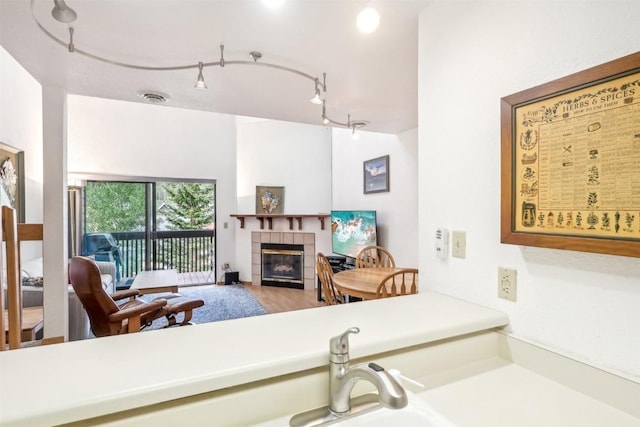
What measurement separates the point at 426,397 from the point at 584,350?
48cm

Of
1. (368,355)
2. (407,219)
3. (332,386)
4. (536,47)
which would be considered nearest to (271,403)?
(332,386)

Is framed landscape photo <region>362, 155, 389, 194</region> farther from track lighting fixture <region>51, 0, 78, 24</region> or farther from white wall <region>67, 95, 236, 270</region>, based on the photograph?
track lighting fixture <region>51, 0, 78, 24</region>

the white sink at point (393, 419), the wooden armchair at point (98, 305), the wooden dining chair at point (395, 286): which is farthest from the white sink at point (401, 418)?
the wooden armchair at point (98, 305)

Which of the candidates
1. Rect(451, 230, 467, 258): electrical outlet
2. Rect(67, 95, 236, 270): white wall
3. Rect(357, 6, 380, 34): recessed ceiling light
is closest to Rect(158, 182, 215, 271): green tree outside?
Rect(67, 95, 236, 270): white wall

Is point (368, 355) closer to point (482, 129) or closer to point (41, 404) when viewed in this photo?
point (41, 404)

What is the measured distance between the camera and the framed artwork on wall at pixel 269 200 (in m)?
6.04

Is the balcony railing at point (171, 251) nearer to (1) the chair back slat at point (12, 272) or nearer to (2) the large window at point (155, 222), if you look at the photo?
(2) the large window at point (155, 222)

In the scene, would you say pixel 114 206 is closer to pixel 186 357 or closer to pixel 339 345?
pixel 186 357

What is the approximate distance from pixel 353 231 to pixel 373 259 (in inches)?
30.5

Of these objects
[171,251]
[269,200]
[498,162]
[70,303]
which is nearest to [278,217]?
[269,200]

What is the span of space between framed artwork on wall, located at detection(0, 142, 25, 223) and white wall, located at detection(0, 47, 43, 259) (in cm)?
10

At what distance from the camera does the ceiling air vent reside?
8.19 ft

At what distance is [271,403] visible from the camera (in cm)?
76

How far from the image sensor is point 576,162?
865 mm
